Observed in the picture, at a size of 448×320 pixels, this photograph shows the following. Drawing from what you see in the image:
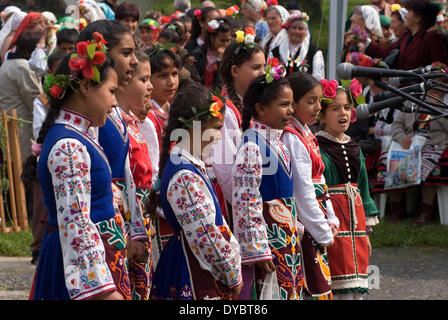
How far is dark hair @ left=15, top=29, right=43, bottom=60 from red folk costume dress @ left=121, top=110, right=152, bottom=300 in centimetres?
479

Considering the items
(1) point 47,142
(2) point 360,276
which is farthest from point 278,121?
(1) point 47,142

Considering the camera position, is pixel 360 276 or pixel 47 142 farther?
pixel 360 276

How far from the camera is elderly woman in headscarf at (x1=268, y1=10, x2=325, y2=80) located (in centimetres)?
933

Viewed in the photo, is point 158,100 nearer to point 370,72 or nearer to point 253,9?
point 370,72

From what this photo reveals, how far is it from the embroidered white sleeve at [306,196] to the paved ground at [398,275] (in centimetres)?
169

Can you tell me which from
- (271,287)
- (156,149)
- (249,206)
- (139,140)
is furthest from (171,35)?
(271,287)

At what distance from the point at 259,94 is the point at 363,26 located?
626 cm

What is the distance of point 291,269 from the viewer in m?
4.59

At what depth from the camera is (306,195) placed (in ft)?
15.6

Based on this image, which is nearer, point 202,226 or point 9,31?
point 202,226

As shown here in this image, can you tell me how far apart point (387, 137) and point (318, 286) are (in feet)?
16.3

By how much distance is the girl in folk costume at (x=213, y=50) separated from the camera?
7.70 metres
